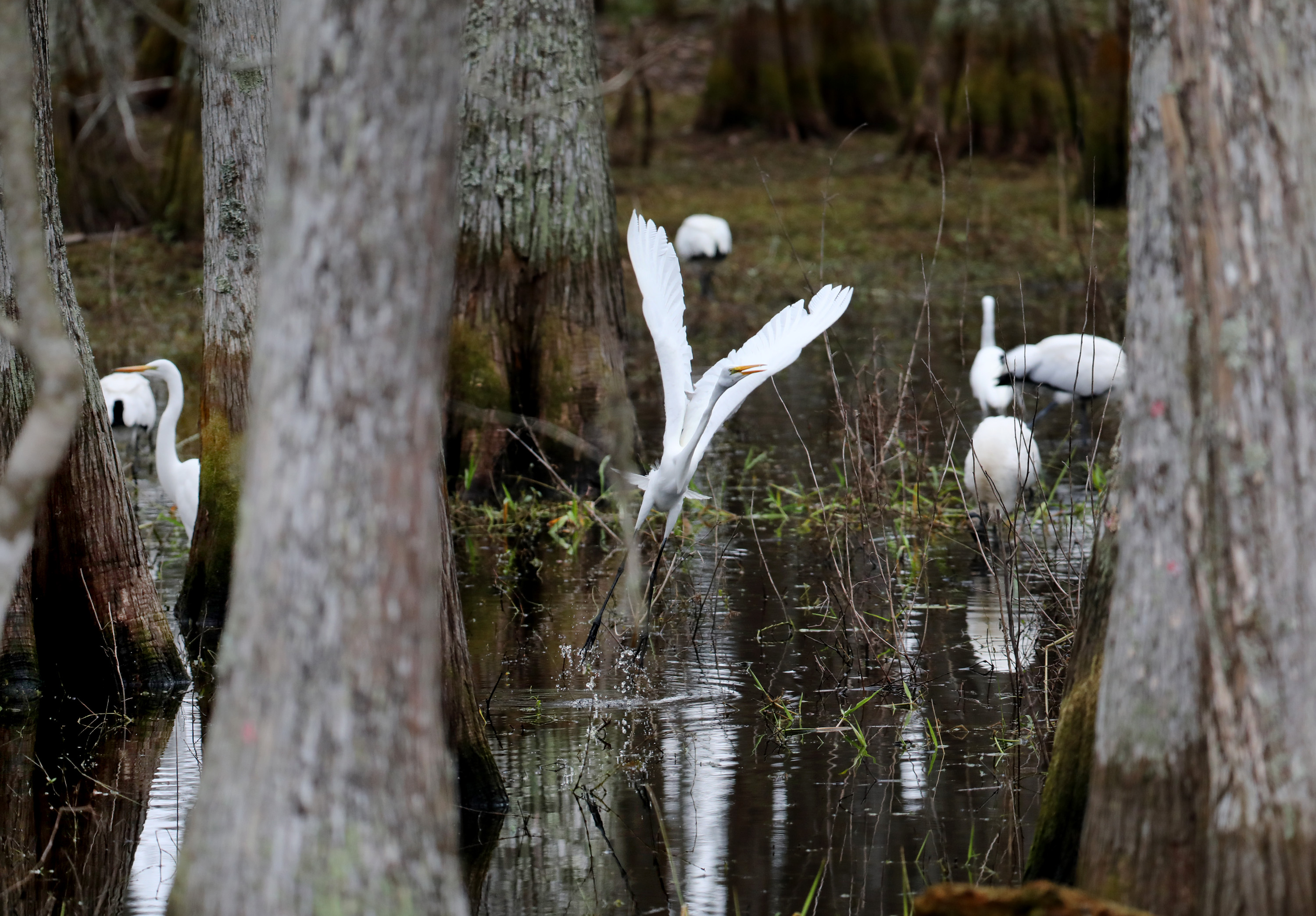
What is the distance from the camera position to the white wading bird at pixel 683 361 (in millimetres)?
6375

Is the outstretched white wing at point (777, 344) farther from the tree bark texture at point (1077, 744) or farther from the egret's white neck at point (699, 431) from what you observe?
the tree bark texture at point (1077, 744)

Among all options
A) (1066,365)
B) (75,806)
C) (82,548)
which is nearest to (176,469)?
(82,548)

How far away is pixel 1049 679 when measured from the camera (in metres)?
5.62

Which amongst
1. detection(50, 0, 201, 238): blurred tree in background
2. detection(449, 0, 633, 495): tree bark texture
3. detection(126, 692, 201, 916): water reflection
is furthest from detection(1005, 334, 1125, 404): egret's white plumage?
detection(50, 0, 201, 238): blurred tree in background

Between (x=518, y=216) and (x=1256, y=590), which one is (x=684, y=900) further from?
(x=518, y=216)

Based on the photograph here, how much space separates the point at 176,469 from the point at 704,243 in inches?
353

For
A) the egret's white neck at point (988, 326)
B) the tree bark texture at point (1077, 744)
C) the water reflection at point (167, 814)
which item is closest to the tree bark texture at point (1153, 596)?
the tree bark texture at point (1077, 744)

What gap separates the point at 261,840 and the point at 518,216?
6.64 m

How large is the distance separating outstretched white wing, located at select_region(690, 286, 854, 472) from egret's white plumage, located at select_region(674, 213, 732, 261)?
9519mm

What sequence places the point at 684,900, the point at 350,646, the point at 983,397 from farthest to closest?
the point at 983,397, the point at 684,900, the point at 350,646

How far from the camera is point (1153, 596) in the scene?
3.19 metres

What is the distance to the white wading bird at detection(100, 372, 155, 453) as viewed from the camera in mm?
10109

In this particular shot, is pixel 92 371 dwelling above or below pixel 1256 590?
above

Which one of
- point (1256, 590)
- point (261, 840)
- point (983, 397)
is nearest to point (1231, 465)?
point (1256, 590)
